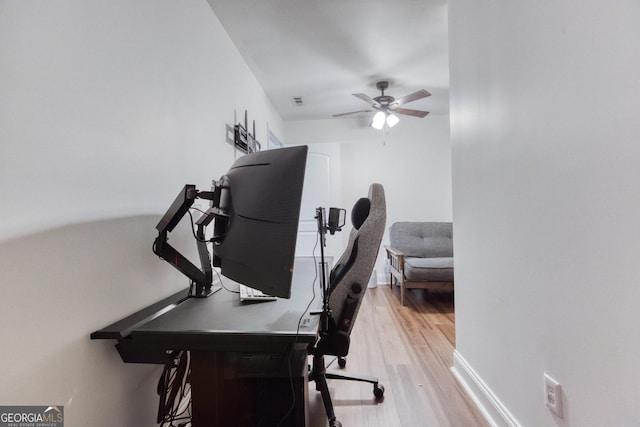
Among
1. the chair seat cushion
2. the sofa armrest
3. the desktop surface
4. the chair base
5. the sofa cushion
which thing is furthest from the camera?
the sofa cushion

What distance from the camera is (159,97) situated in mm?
1299

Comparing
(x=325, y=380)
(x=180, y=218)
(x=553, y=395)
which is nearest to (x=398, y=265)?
(x=325, y=380)

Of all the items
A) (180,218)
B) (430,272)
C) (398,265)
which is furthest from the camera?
(398,265)

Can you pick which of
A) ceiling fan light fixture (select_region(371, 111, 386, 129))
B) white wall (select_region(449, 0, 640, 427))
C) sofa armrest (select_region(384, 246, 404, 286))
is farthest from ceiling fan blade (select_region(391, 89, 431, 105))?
sofa armrest (select_region(384, 246, 404, 286))

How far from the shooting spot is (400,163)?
435 centimetres

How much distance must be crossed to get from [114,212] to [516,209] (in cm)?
161

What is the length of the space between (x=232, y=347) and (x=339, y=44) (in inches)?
96.6

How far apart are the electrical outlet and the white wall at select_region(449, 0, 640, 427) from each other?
0.09ft

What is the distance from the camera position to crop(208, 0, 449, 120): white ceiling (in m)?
1.97

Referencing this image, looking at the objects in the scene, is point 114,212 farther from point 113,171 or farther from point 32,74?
point 32,74

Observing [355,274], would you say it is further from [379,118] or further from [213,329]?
[379,118]

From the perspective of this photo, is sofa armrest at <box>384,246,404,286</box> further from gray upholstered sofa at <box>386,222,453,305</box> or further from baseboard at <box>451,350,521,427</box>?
baseboard at <box>451,350,521,427</box>

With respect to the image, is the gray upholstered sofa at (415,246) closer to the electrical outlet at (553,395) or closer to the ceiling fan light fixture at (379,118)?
the ceiling fan light fixture at (379,118)

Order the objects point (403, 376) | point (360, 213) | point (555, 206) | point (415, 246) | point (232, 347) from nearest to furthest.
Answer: point (232, 347) < point (555, 206) < point (360, 213) < point (403, 376) < point (415, 246)
